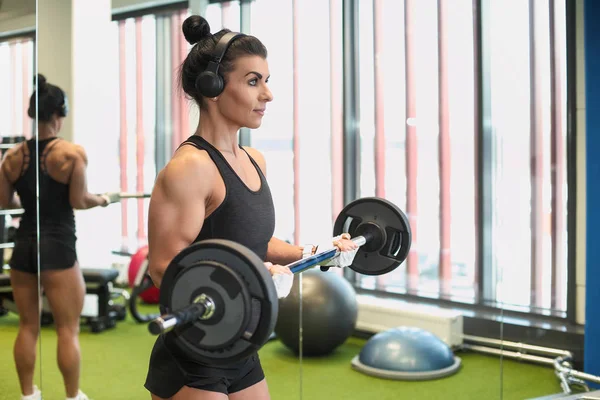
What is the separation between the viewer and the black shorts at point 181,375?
1.66m

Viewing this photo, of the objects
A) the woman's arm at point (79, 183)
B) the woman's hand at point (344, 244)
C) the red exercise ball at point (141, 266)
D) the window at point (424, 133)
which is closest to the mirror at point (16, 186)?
the woman's arm at point (79, 183)

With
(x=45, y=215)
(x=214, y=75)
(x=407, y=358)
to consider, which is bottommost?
(x=407, y=358)

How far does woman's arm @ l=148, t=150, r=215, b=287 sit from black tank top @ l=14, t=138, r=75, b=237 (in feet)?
3.74

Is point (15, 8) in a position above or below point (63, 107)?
above

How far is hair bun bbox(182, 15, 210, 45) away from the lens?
5.76ft

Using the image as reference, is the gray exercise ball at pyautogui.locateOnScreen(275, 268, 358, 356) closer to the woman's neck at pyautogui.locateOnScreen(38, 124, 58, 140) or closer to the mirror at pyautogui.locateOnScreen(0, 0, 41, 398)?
the mirror at pyautogui.locateOnScreen(0, 0, 41, 398)

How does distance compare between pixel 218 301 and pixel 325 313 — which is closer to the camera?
pixel 218 301

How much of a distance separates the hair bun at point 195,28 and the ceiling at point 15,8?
1071 mm

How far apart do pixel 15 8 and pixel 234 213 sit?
140 centimetres

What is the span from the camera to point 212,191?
5.48 ft

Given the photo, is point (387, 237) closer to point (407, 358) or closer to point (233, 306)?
point (233, 306)

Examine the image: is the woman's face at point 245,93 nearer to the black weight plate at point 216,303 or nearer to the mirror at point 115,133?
the black weight plate at point 216,303

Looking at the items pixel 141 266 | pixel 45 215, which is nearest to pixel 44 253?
pixel 45 215

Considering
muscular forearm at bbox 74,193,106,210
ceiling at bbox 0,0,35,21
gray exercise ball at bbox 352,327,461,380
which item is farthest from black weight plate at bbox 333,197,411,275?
gray exercise ball at bbox 352,327,461,380
